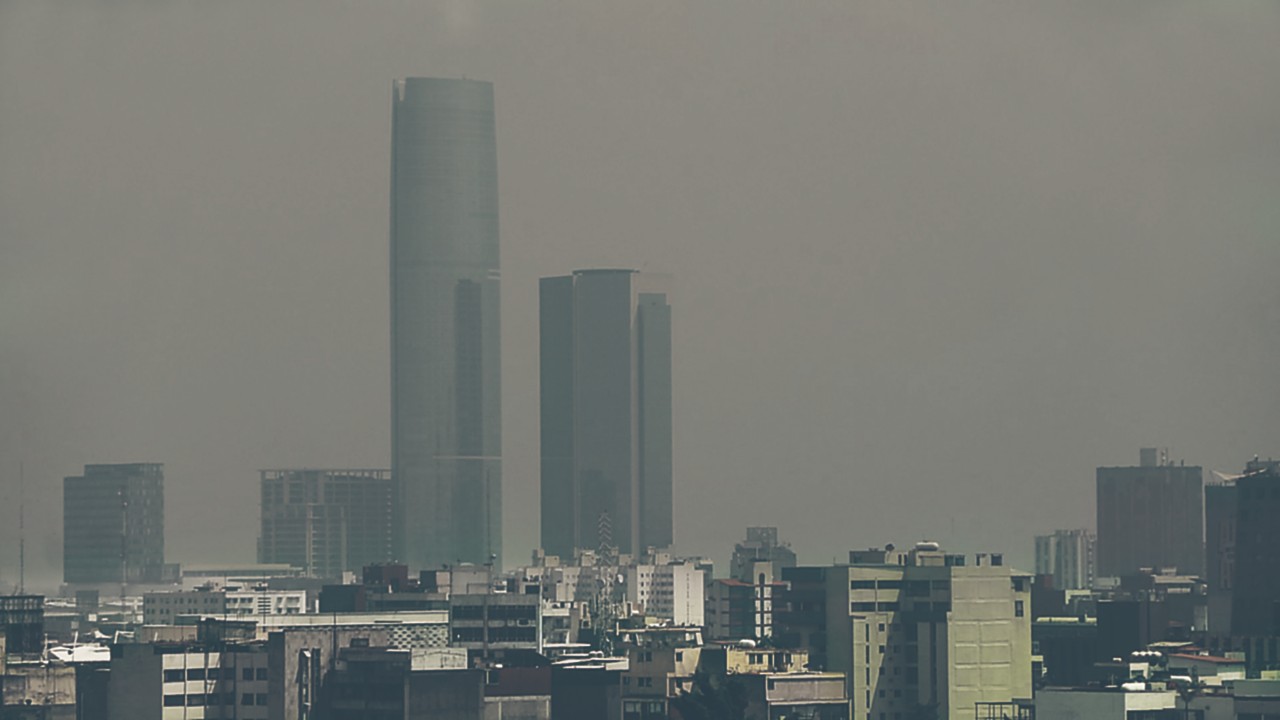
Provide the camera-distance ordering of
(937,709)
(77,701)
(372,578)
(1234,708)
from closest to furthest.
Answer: (1234,708)
(77,701)
(937,709)
(372,578)

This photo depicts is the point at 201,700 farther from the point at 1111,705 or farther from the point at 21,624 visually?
the point at 1111,705

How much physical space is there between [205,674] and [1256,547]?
6423 centimetres

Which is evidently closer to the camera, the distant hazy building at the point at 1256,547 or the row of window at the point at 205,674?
the row of window at the point at 205,674

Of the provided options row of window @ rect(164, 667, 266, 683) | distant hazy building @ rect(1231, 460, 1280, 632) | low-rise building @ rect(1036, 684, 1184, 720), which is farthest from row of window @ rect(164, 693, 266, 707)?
distant hazy building @ rect(1231, 460, 1280, 632)

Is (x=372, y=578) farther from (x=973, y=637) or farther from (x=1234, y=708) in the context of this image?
(x=1234, y=708)

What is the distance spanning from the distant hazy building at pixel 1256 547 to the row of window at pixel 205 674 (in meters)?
57.3

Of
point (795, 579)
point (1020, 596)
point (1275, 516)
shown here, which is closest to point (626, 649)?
point (795, 579)

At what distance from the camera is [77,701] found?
121125 mm

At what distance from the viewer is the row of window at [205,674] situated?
11981 centimetres

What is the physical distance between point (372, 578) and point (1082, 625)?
159 feet

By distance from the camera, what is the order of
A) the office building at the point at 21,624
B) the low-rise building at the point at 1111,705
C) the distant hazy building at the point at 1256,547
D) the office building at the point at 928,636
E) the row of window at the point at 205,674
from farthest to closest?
the distant hazy building at the point at 1256,547 < the office building at the point at 928,636 < the office building at the point at 21,624 < the row of window at the point at 205,674 < the low-rise building at the point at 1111,705

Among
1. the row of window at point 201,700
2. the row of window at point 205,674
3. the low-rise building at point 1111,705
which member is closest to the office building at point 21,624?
the row of window at point 205,674

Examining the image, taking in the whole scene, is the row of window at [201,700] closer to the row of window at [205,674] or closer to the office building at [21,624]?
the row of window at [205,674]

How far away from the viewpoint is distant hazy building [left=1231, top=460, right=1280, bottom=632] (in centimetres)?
16638
